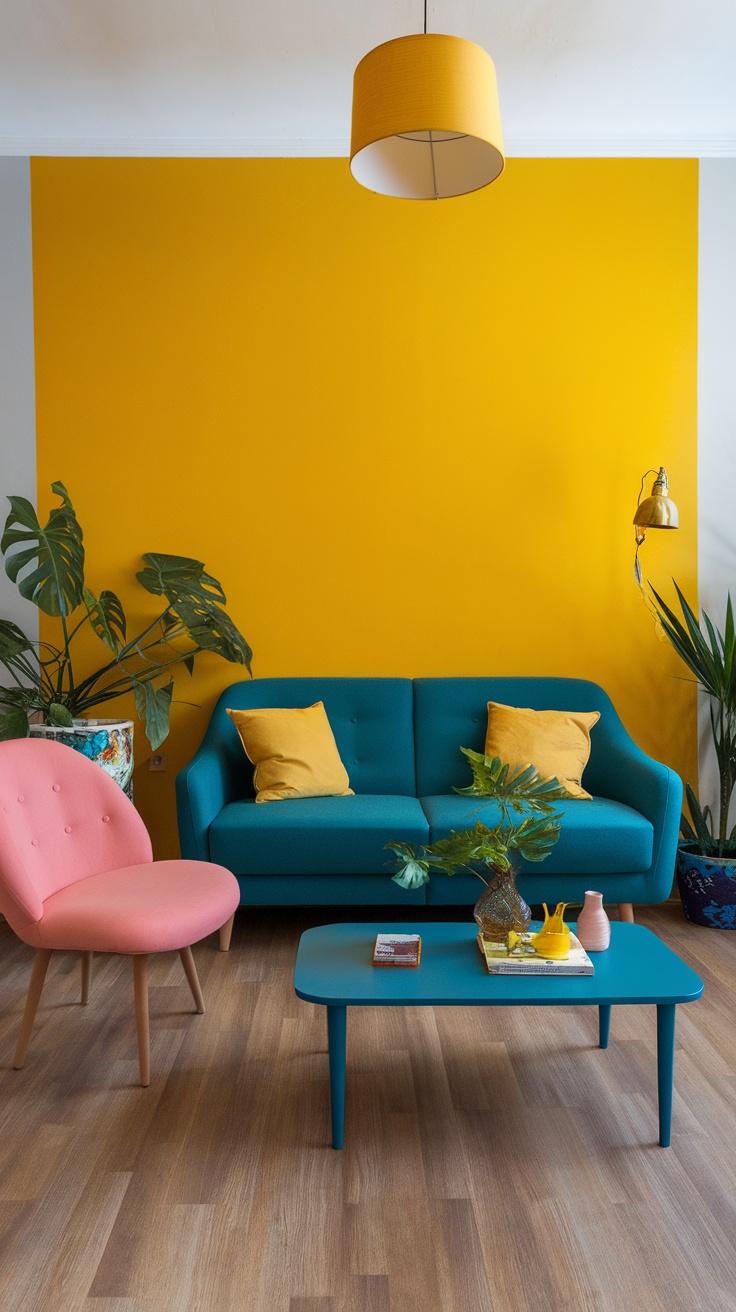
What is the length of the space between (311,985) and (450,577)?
2453mm

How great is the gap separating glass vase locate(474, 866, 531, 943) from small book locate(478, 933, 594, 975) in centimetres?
4

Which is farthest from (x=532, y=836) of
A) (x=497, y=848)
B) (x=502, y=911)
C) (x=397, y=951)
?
(x=397, y=951)

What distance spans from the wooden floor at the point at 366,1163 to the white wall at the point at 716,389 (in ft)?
6.55

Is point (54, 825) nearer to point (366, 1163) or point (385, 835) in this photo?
point (385, 835)

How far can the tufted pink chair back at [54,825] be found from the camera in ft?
8.43

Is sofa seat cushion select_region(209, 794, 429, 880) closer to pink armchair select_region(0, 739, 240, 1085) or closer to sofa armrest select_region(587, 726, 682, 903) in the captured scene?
pink armchair select_region(0, 739, 240, 1085)

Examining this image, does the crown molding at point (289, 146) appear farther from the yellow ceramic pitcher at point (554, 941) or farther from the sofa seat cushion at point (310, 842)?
the yellow ceramic pitcher at point (554, 941)

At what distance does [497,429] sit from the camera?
14.2 ft

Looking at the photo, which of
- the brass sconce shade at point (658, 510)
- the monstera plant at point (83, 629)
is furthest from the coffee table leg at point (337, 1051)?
the brass sconce shade at point (658, 510)

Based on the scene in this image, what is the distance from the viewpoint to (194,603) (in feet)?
12.7

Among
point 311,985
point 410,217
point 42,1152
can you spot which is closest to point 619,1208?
point 311,985

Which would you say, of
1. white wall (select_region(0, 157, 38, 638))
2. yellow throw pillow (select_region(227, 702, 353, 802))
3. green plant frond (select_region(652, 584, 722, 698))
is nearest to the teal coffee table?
yellow throw pillow (select_region(227, 702, 353, 802))

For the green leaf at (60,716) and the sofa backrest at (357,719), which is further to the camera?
the sofa backrest at (357,719)

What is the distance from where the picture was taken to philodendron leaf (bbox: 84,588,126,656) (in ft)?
12.3
